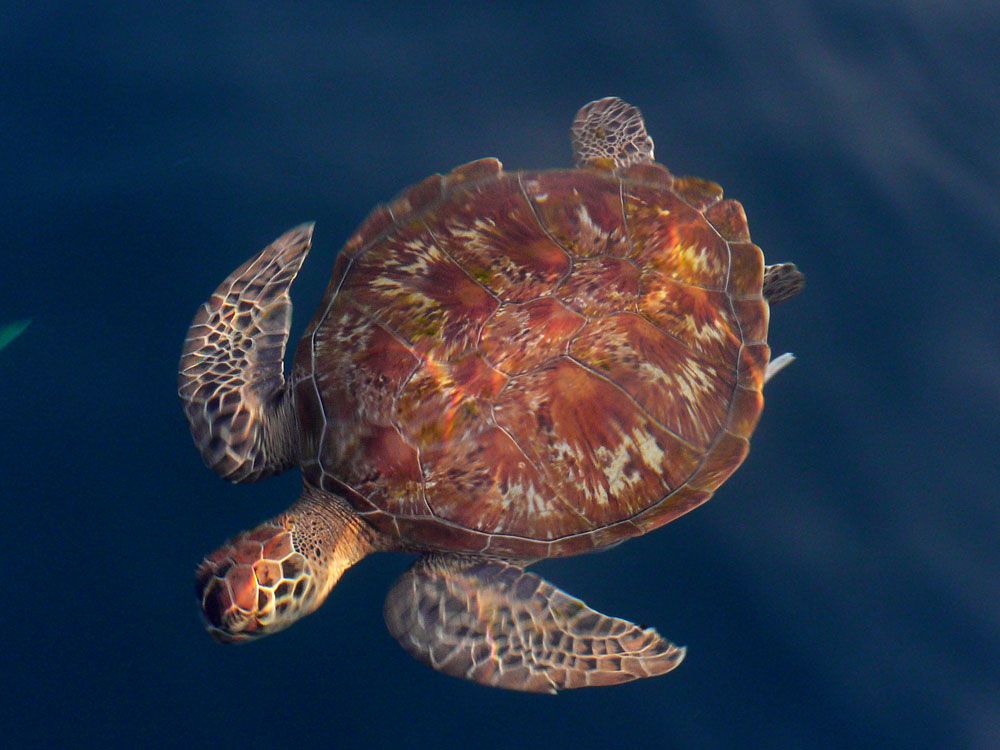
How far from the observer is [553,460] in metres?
2.96

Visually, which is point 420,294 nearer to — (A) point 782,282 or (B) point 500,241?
(B) point 500,241

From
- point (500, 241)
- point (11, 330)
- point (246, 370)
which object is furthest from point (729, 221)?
point (11, 330)

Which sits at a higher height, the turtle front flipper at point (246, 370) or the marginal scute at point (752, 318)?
the marginal scute at point (752, 318)

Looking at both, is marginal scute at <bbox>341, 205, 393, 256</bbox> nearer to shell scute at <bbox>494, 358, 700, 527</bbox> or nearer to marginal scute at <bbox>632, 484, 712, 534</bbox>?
shell scute at <bbox>494, 358, 700, 527</bbox>

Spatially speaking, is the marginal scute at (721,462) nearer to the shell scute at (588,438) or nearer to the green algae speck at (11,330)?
the shell scute at (588,438)

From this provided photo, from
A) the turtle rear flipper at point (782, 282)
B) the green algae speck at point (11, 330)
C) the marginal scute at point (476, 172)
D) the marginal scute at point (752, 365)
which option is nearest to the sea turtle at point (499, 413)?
the marginal scute at point (752, 365)

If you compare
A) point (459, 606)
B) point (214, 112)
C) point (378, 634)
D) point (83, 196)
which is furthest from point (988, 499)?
point (83, 196)

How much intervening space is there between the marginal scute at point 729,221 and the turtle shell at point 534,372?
0.13m

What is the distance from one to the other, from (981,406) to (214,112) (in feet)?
14.2

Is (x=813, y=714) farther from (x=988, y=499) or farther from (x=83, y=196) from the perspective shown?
(x=83, y=196)

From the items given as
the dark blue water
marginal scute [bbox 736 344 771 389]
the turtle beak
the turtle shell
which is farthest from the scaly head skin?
marginal scute [bbox 736 344 771 389]

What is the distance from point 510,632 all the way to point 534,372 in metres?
1.03

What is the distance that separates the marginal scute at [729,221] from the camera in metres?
3.52

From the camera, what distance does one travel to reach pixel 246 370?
11.6 feet
